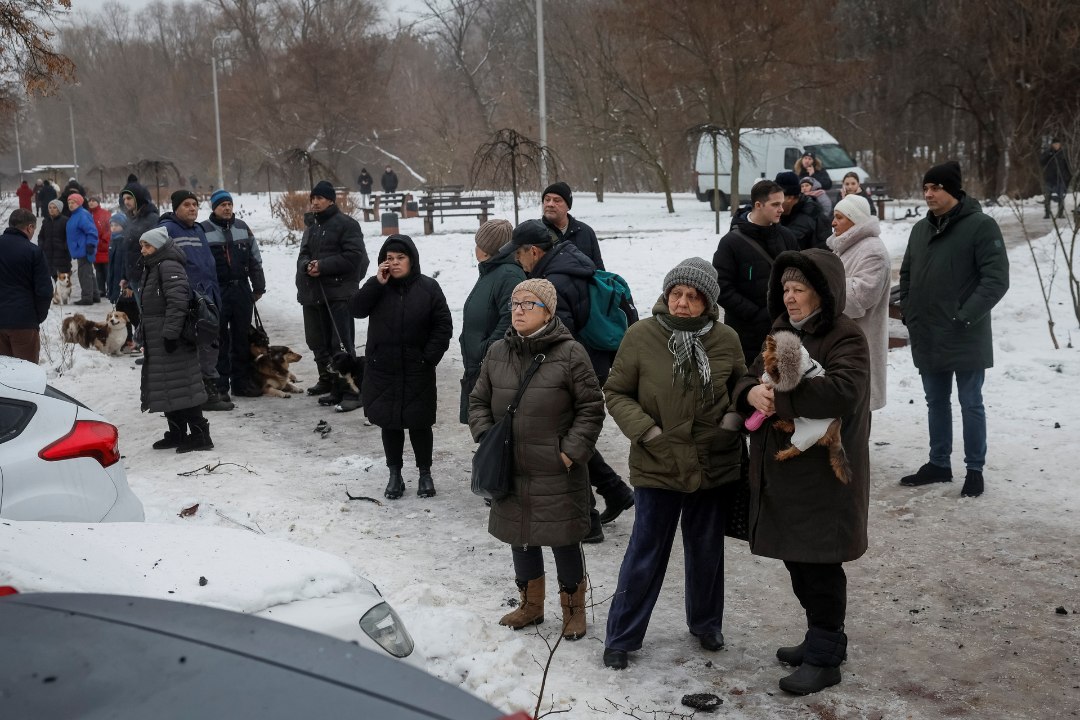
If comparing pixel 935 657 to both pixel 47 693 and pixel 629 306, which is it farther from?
pixel 47 693

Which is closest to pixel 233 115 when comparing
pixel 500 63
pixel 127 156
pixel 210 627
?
pixel 500 63

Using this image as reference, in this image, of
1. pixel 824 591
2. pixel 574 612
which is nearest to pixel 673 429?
pixel 824 591

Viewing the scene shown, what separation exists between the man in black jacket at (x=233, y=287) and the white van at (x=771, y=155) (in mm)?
18562

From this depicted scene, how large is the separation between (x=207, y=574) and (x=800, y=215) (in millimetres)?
5731

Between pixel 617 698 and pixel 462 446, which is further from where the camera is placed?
pixel 462 446

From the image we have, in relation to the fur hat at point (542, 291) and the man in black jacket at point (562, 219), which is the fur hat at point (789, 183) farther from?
the fur hat at point (542, 291)

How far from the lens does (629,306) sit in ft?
22.0

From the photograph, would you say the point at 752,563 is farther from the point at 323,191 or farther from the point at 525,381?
the point at 323,191

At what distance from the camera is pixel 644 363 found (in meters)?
4.93

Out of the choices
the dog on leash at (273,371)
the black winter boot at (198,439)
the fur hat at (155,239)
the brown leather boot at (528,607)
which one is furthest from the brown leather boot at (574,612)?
the dog on leash at (273,371)

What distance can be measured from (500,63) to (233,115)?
15.9m

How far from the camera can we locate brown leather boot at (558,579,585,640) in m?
5.27

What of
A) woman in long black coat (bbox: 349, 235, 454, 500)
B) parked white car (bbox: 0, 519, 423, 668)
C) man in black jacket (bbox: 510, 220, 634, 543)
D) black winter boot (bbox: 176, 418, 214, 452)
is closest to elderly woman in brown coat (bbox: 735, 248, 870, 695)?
parked white car (bbox: 0, 519, 423, 668)

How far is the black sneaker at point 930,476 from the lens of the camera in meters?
7.48
